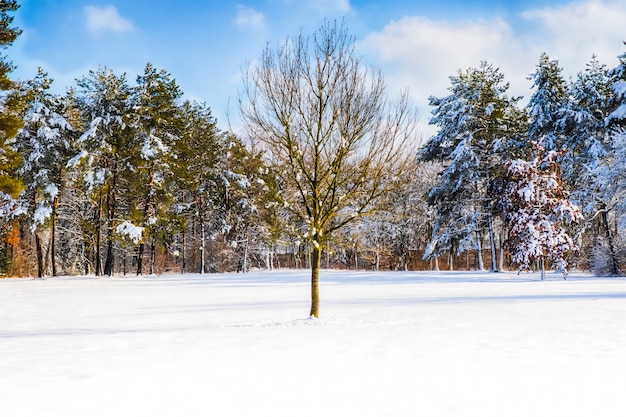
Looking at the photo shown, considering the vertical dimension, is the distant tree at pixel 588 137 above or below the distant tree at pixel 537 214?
above

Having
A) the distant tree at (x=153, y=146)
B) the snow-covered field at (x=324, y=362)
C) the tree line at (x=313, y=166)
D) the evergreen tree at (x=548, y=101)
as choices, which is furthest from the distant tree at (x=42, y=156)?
the evergreen tree at (x=548, y=101)

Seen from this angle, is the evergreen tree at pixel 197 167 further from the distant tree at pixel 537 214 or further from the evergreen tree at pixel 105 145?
the distant tree at pixel 537 214

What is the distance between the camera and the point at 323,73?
12.0 m

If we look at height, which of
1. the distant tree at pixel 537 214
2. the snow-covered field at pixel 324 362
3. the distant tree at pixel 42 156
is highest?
the distant tree at pixel 42 156

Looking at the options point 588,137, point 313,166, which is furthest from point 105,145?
point 588,137

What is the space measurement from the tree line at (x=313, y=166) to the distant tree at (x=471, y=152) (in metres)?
0.16

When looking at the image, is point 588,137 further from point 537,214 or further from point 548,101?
point 537,214

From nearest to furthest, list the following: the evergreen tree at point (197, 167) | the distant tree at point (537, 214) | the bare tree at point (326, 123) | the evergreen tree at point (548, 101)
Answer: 1. the bare tree at point (326, 123)
2. the distant tree at point (537, 214)
3. the evergreen tree at point (548, 101)
4. the evergreen tree at point (197, 167)

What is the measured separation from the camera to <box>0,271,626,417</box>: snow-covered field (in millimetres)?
5109

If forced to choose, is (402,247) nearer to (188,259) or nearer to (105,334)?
(188,259)

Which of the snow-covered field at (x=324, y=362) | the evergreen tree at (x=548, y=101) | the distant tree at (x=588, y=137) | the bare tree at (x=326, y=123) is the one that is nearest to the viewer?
the snow-covered field at (x=324, y=362)

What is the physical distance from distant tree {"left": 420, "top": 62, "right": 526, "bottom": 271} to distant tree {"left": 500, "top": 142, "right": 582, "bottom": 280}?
8.46 m

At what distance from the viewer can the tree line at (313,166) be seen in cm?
1199

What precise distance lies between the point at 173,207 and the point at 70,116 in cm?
1185
